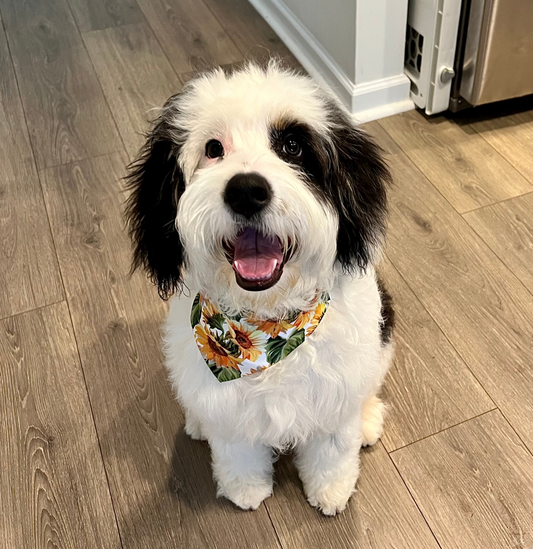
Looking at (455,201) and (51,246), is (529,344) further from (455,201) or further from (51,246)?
(51,246)

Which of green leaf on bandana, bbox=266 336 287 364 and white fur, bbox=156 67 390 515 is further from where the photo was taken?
green leaf on bandana, bbox=266 336 287 364

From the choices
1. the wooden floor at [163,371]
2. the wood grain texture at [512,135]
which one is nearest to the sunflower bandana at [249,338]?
the wooden floor at [163,371]

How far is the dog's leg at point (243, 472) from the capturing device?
122 cm

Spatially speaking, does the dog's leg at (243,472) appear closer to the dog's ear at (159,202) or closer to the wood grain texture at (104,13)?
the dog's ear at (159,202)

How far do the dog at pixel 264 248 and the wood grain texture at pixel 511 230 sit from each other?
79 cm

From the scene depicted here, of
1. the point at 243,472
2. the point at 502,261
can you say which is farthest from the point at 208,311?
the point at 502,261

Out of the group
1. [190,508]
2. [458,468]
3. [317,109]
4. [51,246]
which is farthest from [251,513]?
[51,246]

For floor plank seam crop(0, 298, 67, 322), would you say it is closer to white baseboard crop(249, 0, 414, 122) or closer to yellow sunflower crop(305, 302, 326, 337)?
yellow sunflower crop(305, 302, 326, 337)

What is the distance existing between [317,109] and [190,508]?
3.10 feet

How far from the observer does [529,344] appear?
154 cm

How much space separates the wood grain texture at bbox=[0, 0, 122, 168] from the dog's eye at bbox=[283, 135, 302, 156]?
154 cm

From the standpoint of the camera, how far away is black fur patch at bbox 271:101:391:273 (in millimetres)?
875

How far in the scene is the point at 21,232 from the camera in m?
1.97

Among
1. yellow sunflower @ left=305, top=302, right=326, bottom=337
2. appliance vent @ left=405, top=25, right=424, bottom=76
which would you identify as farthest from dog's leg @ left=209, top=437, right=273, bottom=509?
appliance vent @ left=405, top=25, right=424, bottom=76
